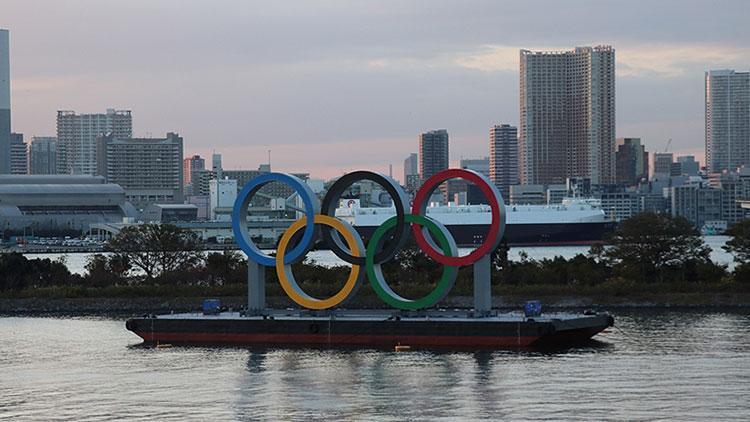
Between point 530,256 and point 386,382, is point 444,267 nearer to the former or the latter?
point 386,382

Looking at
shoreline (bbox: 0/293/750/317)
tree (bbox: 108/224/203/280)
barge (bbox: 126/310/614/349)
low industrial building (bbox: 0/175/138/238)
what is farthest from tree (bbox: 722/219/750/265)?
low industrial building (bbox: 0/175/138/238)

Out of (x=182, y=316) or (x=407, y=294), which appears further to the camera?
(x=407, y=294)

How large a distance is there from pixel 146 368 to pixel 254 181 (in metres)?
10.4

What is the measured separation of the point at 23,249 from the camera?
161 m

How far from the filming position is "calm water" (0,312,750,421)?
33.8 meters

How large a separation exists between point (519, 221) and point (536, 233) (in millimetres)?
2279

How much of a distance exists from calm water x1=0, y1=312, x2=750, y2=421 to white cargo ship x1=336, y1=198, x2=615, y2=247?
101 meters

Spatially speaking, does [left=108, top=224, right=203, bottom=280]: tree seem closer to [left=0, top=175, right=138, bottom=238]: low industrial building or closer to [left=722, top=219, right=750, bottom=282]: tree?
[left=722, top=219, right=750, bottom=282]: tree

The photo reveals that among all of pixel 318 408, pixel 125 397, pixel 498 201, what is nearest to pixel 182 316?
pixel 498 201

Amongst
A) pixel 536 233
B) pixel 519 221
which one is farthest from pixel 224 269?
pixel 536 233

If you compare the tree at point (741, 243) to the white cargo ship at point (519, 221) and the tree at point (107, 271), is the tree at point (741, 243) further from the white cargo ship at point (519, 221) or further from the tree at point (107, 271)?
the white cargo ship at point (519, 221)

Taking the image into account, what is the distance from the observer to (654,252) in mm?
70188

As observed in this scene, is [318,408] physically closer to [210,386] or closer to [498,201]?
[210,386]

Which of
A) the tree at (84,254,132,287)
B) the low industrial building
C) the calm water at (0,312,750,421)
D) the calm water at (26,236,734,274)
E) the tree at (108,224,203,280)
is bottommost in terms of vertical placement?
the calm water at (0,312,750,421)
